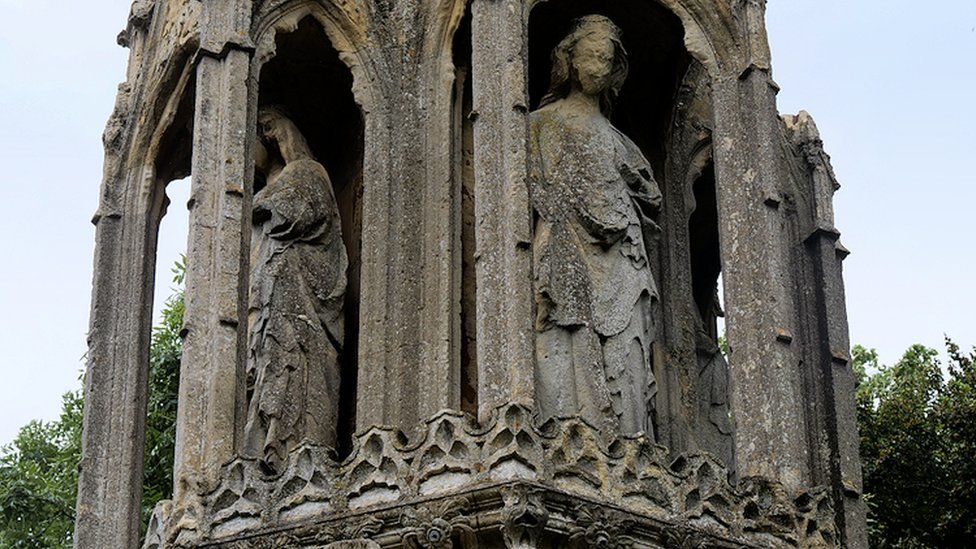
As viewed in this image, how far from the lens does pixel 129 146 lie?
56.5 ft

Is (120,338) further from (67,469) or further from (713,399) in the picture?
(67,469)

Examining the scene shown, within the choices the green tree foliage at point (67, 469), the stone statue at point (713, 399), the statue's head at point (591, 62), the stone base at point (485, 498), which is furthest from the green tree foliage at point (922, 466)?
the stone base at point (485, 498)

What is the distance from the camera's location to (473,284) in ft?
52.1

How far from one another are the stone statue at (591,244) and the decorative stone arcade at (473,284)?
0.07 ft

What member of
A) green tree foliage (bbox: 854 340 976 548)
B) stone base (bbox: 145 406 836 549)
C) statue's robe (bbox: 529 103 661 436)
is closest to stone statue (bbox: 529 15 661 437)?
statue's robe (bbox: 529 103 661 436)

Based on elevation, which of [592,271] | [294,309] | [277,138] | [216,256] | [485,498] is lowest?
[485,498]

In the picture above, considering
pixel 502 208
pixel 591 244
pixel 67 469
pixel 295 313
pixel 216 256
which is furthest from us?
pixel 67 469

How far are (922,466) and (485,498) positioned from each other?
14.5 meters

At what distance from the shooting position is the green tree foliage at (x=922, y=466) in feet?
85.8

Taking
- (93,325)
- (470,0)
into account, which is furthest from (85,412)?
(470,0)

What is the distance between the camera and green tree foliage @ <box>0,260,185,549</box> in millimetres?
25484

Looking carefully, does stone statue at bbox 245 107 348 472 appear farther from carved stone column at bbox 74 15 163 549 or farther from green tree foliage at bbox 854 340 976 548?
green tree foliage at bbox 854 340 976 548

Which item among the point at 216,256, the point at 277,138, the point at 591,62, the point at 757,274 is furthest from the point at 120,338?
the point at 757,274

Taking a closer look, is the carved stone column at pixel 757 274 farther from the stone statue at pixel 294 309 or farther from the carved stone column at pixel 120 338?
the carved stone column at pixel 120 338
